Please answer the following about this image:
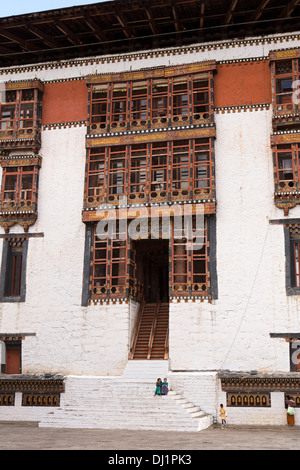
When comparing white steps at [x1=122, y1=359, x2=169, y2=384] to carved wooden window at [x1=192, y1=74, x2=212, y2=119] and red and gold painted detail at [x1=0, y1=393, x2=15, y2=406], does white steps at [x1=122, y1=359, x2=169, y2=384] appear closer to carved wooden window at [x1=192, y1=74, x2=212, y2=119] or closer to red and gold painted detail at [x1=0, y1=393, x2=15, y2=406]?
red and gold painted detail at [x1=0, y1=393, x2=15, y2=406]

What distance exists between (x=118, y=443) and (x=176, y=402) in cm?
482

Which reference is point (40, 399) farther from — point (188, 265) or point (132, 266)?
point (188, 265)

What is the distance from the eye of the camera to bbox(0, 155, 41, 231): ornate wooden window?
77.9ft

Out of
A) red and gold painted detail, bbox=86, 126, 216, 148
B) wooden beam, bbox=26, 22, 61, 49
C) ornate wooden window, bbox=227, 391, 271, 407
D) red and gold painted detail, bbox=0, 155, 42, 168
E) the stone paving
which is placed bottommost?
the stone paving

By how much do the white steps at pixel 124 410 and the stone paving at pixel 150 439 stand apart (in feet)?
1.85

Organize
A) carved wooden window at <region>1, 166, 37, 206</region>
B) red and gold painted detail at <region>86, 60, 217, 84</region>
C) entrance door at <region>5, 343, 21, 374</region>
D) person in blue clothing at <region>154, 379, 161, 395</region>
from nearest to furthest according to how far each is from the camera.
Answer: person in blue clothing at <region>154, 379, 161, 395</region> → entrance door at <region>5, 343, 21, 374</region> → red and gold painted detail at <region>86, 60, 217, 84</region> → carved wooden window at <region>1, 166, 37, 206</region>

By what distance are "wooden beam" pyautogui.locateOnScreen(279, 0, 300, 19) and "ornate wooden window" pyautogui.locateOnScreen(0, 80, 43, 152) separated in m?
10.7

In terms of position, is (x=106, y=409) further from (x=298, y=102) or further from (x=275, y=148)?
(x=298, y=102)

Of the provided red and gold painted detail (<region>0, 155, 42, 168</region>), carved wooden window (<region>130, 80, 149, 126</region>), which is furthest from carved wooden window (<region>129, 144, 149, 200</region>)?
red and gold painted detail (<region>0, 155, 42, 168</region>)

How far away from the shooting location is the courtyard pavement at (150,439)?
1344cm

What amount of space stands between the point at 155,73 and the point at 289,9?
5916 millimetres

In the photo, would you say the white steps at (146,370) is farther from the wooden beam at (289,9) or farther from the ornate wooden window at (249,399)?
the wooden beam at (289,9)

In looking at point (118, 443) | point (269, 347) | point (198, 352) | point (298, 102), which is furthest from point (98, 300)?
point (298, 102)

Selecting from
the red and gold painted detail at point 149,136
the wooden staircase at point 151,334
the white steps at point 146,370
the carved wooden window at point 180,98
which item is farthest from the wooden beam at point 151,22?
the white steps at point 146,370
